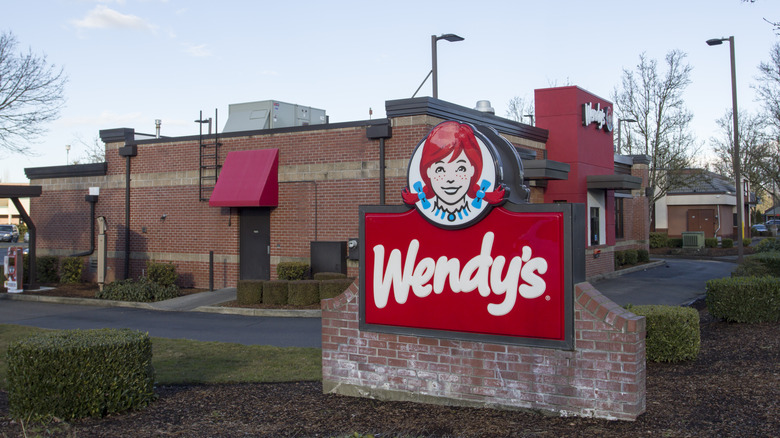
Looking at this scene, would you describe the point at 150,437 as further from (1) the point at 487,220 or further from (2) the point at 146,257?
(2) the point at 146,257

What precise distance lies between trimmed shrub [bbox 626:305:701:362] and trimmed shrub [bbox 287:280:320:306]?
8.85 m

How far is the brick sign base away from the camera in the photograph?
18.5ft

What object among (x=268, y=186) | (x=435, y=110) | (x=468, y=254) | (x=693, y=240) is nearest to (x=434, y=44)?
(x=435, y=110)

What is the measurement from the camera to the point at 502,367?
6207 mm

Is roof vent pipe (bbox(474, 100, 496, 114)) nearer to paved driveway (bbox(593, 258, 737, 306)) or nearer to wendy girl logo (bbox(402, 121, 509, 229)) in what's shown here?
paved driveway (bbox(593, 258, 737, 306))

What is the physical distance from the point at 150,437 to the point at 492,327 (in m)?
3.29

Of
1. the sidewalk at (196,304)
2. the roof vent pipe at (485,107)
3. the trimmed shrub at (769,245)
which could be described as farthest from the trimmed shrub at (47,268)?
Result: the trimmed shrub at (769,245)

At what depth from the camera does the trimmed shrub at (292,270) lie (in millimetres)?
17297

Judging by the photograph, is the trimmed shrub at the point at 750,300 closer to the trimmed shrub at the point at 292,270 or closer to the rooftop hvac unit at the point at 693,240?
the trimmed shrub at the point at 292,270

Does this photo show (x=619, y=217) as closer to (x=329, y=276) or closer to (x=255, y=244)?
(x=329, y=276)

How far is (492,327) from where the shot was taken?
6.27 meters

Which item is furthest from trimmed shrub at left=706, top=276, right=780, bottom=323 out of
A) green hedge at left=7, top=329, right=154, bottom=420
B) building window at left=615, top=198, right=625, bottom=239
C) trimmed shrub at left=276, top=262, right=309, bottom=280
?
building window at left=615, top=198, right=625, bottom=239

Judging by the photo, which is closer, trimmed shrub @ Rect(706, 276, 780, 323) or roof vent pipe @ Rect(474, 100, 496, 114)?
trimmed shrub @ Rect(706, 276, 780, 323)

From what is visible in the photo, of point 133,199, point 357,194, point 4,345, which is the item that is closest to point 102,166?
point 133,199
